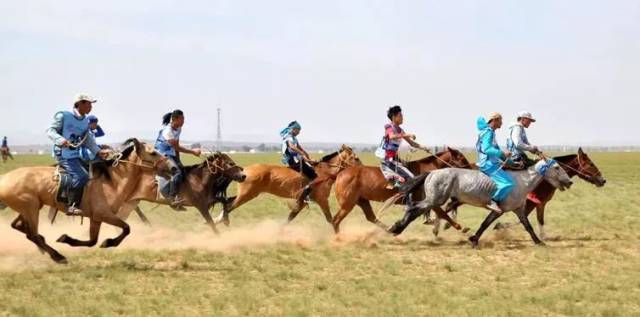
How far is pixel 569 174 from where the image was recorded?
14312 millimetres

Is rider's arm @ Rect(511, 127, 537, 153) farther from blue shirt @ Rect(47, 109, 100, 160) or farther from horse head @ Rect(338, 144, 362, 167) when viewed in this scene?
blue shirt @ Rect(47, 109, 100, 160)

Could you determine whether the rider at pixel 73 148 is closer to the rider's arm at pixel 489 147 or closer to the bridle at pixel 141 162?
the bridle at pixel 141 162

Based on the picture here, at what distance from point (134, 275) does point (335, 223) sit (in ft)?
16.2

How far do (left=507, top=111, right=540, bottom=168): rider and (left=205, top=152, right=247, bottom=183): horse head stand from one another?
214 inches

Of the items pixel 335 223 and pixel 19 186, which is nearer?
pixel 19 186

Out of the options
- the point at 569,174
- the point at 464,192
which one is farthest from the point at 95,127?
the point at 569,174

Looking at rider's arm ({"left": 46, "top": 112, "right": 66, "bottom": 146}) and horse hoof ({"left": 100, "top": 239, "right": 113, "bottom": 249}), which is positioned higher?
rider's arm ({"left": 46, "top": 112, "right": 66, "bottom": 146})

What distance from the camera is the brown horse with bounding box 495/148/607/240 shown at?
14.1 meters

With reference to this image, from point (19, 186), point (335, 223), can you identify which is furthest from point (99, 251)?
point (335, 223)

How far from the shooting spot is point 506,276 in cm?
988

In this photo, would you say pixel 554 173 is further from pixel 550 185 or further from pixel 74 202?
pixel 74 202

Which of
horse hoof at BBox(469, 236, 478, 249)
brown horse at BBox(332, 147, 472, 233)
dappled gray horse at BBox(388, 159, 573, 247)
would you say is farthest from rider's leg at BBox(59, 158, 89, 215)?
horse hoof at BBox(469, 236, 478, 249)

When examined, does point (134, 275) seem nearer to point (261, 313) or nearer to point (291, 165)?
point (261, 313)

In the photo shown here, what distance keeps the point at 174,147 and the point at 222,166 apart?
1123 mm
